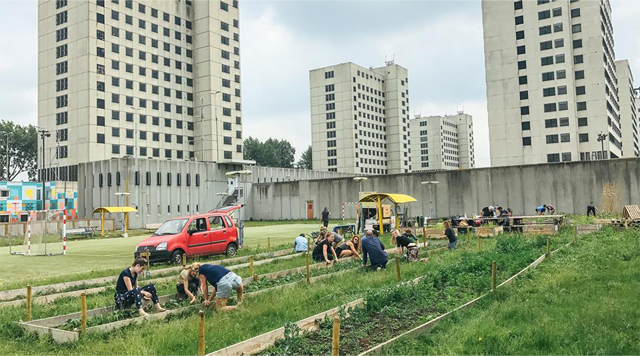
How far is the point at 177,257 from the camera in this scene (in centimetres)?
1773

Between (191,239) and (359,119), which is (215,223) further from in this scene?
(359,119)

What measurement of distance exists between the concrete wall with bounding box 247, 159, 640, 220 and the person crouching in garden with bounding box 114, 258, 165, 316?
4083 centimetres

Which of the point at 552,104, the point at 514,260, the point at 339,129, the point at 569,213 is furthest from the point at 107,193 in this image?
the point at 339,129

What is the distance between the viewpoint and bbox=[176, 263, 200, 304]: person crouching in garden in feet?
33.8

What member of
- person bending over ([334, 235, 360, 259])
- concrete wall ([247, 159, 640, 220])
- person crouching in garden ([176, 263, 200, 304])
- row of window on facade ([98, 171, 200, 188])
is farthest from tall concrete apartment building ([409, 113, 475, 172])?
person crouching in garden ([176, 263, 200, 304])

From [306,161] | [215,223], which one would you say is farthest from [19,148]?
[215,223]

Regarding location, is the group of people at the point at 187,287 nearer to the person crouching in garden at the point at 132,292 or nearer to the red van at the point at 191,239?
the person crouching in garden at the point at 132,292

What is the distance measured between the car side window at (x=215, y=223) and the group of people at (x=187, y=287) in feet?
29.5

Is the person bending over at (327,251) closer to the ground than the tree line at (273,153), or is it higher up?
closer to the ground

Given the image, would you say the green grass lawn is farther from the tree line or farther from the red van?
the tree line

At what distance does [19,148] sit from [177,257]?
90014mm

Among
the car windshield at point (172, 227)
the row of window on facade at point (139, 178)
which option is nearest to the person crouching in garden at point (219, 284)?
the car windshield at point (172, 227)

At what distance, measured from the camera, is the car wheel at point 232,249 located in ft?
65.1

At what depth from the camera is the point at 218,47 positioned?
82938 millimetres
